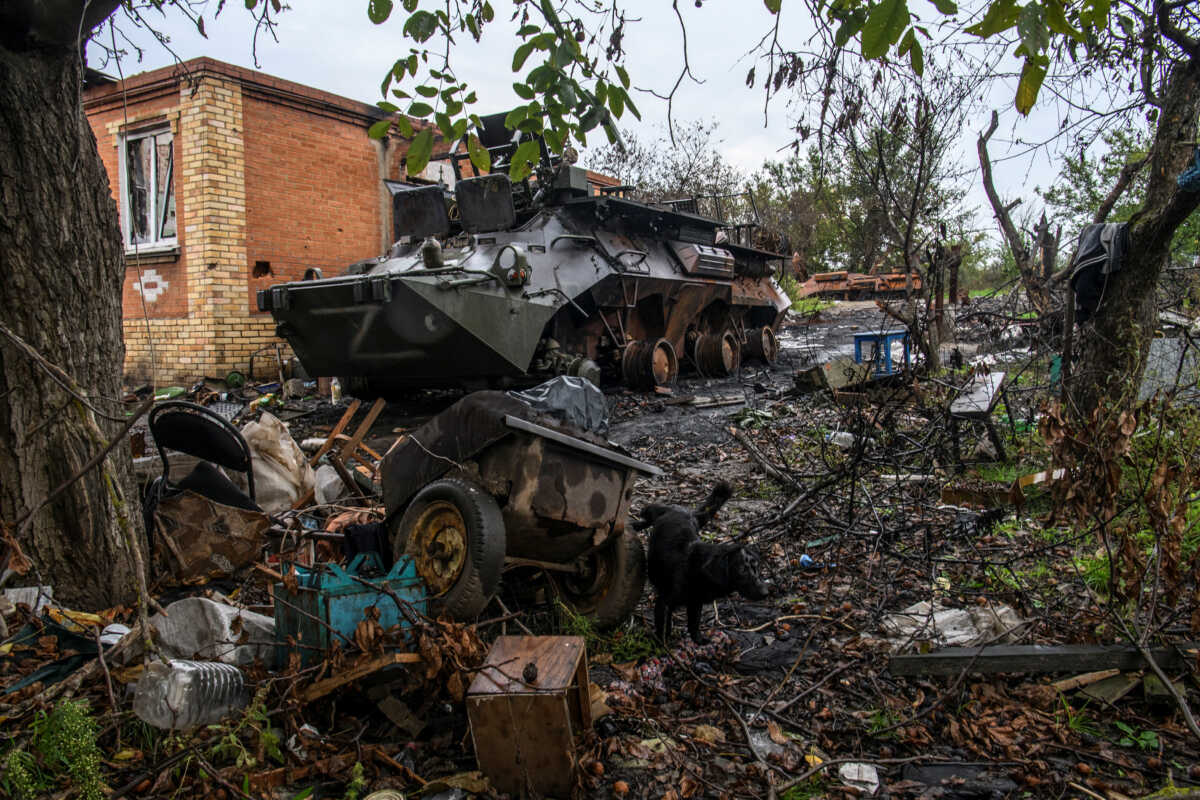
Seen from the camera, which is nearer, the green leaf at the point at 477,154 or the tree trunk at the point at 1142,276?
the green leaf at the point at 477,154

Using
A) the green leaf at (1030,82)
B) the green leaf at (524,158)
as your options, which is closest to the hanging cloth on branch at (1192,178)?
the green leaf at (1030,82)

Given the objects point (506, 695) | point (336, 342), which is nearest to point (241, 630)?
point (506, 695)

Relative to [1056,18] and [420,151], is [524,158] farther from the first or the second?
[1056,18]

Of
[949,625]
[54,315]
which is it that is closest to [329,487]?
[54,315]

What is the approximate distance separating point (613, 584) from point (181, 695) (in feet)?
5.81

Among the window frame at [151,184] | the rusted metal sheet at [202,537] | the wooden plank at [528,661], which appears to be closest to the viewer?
the wooden plank at [528,661]

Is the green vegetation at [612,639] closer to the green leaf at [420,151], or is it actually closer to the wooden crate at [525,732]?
the wooden crate at [525,732]

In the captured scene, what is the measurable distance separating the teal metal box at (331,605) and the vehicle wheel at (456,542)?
111 millimetres

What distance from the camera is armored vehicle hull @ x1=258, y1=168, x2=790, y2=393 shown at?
7.86m

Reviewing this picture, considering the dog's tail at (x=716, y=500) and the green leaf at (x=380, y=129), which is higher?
the green leaf at (x=380, y=129)

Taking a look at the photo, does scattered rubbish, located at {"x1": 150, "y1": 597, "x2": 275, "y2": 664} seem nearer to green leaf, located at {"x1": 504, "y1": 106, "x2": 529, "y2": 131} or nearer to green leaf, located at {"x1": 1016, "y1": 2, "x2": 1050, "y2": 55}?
green leaf, located at {"x1": 504, "y1": 106, "x2": 529, "y2": 131}

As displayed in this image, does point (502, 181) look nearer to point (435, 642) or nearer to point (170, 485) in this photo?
point (170, 485)

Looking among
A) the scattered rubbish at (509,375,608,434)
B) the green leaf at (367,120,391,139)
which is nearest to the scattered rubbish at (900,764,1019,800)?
the scattered rubbish at (509,375,608,434)

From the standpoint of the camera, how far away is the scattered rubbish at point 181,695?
2.53 m
